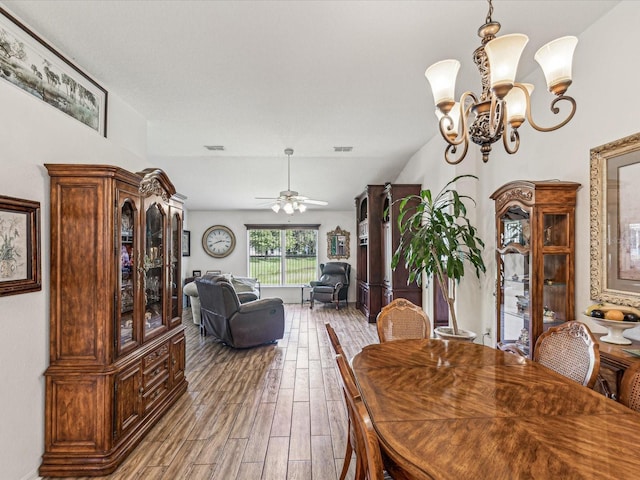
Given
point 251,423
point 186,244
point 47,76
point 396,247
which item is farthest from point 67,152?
point 186,244

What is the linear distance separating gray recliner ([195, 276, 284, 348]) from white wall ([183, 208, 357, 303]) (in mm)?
3506

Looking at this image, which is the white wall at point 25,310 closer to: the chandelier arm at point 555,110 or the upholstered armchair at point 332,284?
the chandelier arm at point 555,110

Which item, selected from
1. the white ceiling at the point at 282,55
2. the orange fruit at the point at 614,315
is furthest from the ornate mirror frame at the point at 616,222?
the white ceiling at the point at 282,55

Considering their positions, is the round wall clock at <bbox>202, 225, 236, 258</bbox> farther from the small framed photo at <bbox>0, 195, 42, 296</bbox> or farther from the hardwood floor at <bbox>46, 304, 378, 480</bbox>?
the small framed photo at <bbox>0, 195, 42, 296</bbox>

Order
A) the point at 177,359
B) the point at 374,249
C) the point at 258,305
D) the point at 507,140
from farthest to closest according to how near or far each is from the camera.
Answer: the point at 374,249, the point at 258,305, the point at 177,359, the point at 507,140

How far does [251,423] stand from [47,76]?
3.02m

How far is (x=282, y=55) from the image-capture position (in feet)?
8.20

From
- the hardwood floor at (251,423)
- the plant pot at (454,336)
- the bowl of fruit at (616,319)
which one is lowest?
the hardwood floor at (251,423)

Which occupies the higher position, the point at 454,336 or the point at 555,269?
the point at 555,269

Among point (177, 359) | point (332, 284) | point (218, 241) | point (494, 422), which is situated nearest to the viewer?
point (494, 422)

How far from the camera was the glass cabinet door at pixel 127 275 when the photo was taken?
2.38 m

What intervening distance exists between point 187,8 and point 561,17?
2.40 metres

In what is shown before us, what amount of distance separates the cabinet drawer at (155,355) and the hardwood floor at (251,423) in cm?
53

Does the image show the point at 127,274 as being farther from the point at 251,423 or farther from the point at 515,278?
the point at 515,278
